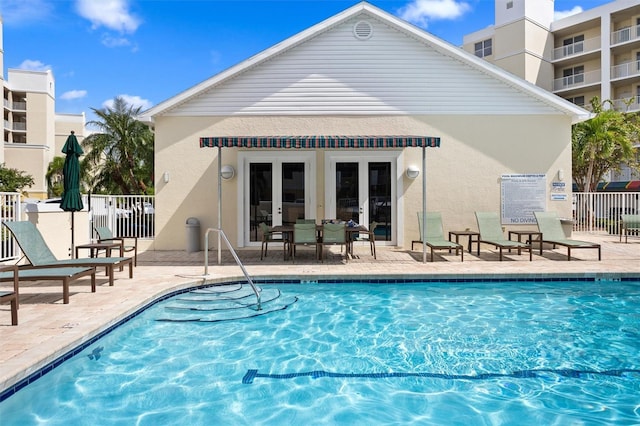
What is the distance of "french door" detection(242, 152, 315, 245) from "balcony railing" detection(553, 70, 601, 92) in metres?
38.7

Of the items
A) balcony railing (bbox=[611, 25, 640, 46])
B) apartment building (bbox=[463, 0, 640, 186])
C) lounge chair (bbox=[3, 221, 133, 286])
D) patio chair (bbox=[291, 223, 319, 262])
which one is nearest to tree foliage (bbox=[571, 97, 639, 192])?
patio chair (bbox=[291, 223, 319, 262])

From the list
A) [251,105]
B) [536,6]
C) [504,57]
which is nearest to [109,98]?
[251,105]

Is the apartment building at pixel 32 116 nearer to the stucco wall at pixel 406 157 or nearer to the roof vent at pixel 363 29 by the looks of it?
the stucco wall at pixel 406 157

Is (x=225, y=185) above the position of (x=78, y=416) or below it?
above

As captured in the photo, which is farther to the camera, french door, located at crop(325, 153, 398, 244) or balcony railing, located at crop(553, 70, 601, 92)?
balcony railing, located at crop(553, 70, 601, 92)

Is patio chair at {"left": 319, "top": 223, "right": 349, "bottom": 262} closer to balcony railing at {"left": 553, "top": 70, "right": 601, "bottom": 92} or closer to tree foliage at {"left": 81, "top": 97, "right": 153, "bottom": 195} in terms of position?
tree foliage at {"left": 81, "top": 97, "right": 153, "bottom": 195}

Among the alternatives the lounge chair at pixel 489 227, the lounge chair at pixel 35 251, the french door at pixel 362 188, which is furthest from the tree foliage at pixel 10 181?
the lounge chair at pixel 489 227

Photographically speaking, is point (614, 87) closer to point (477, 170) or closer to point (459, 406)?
→ point (477, 170)

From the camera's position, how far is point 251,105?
14.1 metres

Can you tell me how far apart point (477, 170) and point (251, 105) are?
758 centimetres

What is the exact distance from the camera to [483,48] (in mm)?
47344

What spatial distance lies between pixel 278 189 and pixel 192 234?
→ 10.00 ft

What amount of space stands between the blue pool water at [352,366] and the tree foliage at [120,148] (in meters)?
25.3

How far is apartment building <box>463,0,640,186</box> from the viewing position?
3941cm
